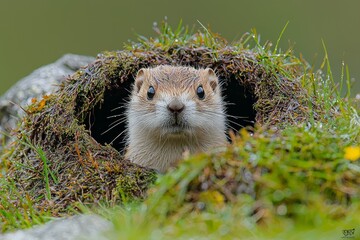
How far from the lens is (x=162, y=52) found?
10180 mm

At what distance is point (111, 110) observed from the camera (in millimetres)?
10523

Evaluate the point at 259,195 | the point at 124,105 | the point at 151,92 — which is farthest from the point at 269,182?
the point at 124,105

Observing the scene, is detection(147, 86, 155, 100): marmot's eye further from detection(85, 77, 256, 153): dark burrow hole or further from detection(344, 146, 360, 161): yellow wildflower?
detection(344, 146, 360, 161): yellow wildflower

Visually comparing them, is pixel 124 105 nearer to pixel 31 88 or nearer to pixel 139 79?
pixel 139 79

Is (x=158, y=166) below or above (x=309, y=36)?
below

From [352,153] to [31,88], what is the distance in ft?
18.8

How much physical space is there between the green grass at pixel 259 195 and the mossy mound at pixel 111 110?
101 cm

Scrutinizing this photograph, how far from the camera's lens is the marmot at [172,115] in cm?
876

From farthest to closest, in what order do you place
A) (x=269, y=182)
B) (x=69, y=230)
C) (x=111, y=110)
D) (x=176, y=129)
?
(x=111, y=110), (x=176, y=129), (x=269, y=182), (x=69, y=230)

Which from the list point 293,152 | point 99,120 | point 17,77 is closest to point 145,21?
point 17,77

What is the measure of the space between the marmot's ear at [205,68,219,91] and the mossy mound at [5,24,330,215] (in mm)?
302

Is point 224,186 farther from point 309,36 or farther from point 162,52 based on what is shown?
point 309,36

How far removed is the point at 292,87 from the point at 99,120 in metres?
2.58

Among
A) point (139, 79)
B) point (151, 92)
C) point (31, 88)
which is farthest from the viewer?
point (31, 88)
